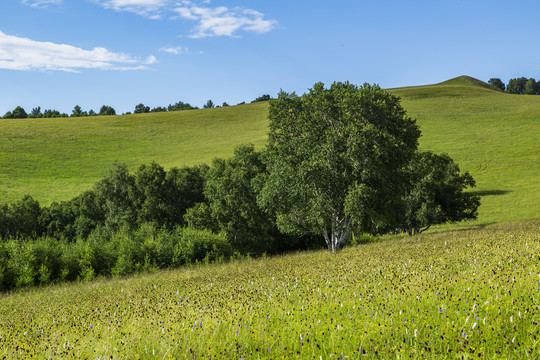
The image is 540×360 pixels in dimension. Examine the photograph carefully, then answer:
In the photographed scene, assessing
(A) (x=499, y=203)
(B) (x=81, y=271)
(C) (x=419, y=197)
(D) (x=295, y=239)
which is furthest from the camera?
(A) (x=499, y=203)

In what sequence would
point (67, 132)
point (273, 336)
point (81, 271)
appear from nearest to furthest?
point (273, 336), point (81, 271), point (67, 132)

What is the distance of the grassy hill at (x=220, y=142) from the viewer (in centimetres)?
5988

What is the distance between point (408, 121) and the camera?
2603 cm

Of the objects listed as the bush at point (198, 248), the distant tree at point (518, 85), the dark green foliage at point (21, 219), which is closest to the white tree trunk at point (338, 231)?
the bush at point (198, 248)

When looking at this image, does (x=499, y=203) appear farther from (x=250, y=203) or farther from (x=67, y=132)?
(x=67, y=132)

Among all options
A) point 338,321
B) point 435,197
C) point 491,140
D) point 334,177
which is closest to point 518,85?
point 491,140

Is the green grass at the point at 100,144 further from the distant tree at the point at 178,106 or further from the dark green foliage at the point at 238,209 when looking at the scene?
the distant tree at the point at 178,106

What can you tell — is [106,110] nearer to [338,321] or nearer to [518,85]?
[338,321]

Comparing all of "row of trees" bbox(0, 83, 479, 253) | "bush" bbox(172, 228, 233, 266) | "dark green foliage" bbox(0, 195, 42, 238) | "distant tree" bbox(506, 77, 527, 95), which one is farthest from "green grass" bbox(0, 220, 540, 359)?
"distant tree" bbox(506, 77, 527, 95)

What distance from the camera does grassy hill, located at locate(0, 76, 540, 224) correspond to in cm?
5988

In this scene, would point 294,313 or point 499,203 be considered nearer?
point 294,313

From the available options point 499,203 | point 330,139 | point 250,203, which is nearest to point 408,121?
point 330,139

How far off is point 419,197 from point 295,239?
50.6ft

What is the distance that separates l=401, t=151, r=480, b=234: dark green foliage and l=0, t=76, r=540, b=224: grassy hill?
7426 millimetres
